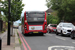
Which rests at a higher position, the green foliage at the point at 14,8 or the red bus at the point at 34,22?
the green foliage at the point at 14,8

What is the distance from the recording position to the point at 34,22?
1877 centimetres

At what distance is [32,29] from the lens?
61.3ft

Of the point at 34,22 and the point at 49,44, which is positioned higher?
the point at 34,22

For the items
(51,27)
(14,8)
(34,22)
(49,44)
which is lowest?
(49,44)

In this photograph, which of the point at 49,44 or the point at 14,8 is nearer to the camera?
the point at 49,44

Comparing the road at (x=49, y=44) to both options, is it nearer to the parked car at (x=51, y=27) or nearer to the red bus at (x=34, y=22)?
the red bus at (x=34, y=22)

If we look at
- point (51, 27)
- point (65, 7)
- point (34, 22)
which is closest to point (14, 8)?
point (34, 22)

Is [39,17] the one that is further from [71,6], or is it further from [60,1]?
[60,1]

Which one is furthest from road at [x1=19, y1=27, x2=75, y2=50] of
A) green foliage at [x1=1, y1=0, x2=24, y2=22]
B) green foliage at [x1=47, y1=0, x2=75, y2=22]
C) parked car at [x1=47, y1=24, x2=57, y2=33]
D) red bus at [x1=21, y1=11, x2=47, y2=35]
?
green foliage at [x1=47, y1=0, x2=75, y2=22]

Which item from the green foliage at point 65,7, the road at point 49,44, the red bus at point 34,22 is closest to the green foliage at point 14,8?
the red bus at point 34,22

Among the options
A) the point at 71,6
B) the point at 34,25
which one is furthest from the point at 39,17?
the point at 71,6

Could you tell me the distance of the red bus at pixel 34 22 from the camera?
60.7ft

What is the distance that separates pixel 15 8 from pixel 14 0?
1.41 m

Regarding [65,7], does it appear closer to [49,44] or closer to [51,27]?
[51,27]
